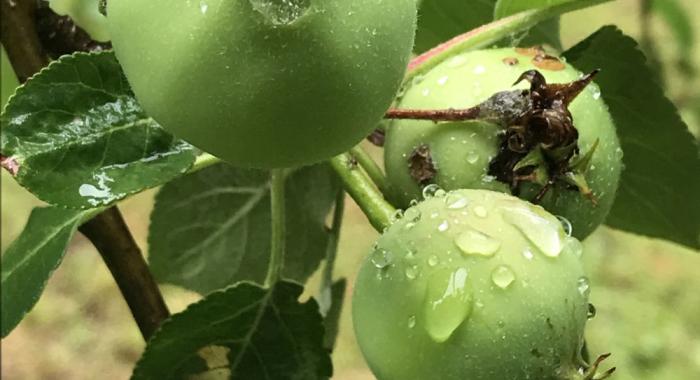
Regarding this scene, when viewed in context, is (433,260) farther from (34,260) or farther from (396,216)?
(34,260)

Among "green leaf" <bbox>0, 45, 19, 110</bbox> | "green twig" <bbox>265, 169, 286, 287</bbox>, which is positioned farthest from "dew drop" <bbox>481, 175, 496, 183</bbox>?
"green leaf" <bbox>0, 45, 19, 110</bbox>

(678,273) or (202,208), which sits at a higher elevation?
(202,208)

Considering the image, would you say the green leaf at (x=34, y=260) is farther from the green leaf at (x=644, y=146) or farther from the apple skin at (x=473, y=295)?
the green leaf at (x=644, y=146)

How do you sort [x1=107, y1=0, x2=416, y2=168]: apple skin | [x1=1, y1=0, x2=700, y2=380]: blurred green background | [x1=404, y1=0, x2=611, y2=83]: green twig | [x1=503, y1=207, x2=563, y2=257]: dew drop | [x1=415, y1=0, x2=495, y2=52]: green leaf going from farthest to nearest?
1. [x1=1, y1=0, x2=700, y2=380]: blurred green background
2. [x1=415, y1=0, x2=495, y2=52]: green leaf
3. [x1=404, y1=0, x2=611, y2=83]: green twig
4. [x1=503, y1=207, x2=563, y2=257]: dew drop
5. [x1=107, y1=0, x2=416, y2=168]: apple skin

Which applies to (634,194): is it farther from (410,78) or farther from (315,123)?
(315,123)

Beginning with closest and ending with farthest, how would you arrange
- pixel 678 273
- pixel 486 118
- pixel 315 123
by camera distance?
pixel 315 123, pixel 486 118, pixel 678 273

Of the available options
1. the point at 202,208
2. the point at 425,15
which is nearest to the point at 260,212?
the point at 202,208

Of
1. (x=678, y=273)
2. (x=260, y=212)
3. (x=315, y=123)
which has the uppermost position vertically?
(x=315, y=123)

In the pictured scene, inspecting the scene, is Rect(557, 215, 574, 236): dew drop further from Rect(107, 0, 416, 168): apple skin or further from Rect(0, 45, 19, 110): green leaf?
Rect(0, 45, 19, 110): green leaf
